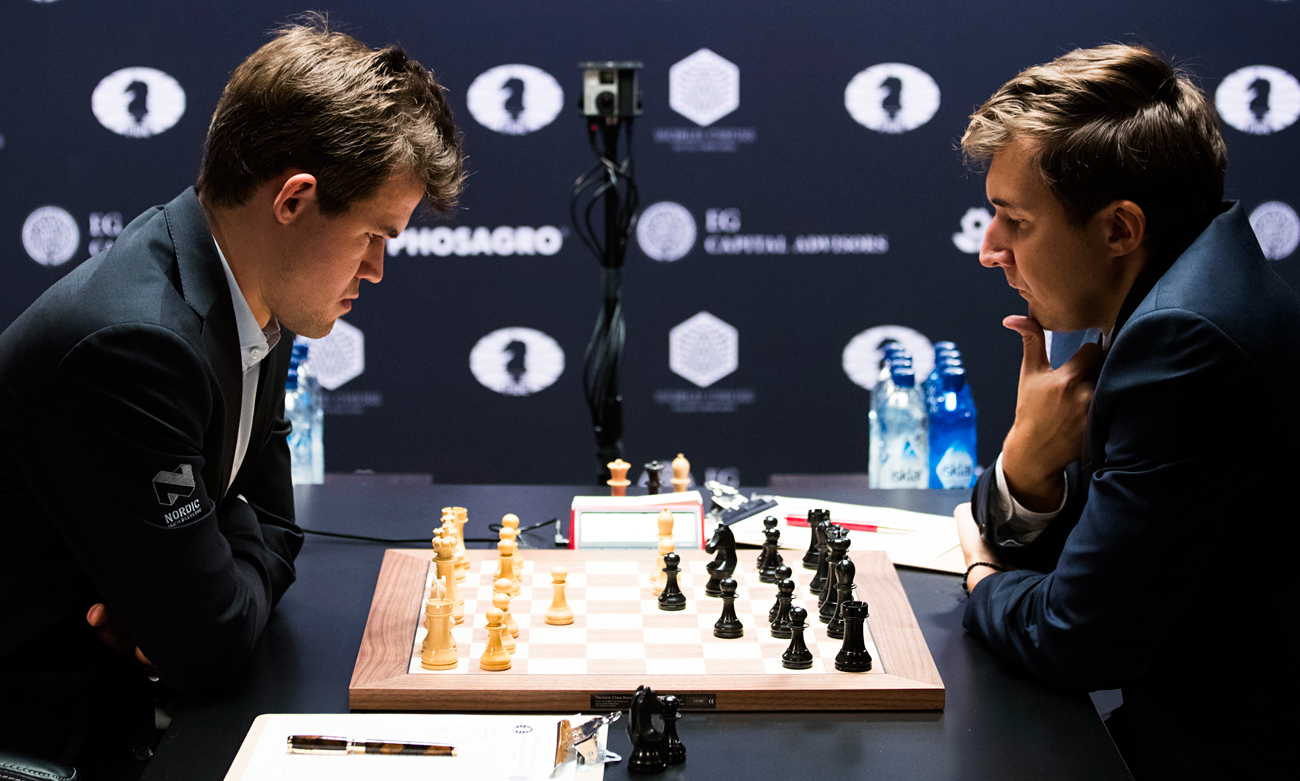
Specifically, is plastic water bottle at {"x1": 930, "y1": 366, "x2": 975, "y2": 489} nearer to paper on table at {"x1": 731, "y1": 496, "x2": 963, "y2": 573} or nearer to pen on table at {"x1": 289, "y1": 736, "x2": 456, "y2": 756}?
paper on table at {"x1": 731, "y1": 496, "x2": 963, "y2": 573}

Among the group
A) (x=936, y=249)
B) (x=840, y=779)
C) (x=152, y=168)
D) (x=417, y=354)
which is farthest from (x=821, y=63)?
(x=840, y=779)

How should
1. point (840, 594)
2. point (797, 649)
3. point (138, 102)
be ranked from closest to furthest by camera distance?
1. point (797, 649)
2. point (840, 594)
3. point (138, 102)

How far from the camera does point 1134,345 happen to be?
48.6 inches

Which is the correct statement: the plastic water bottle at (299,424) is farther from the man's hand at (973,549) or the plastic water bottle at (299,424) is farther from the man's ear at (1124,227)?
the man's ear at (1124,227)

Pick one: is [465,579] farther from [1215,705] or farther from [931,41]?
[931,41]

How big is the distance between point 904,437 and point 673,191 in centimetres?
155

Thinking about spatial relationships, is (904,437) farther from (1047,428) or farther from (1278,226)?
(1278,226)

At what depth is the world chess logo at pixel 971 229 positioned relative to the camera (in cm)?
385

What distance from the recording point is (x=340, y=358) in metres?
3.93

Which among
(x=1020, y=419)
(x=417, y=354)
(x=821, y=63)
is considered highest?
(x=821, y=63)

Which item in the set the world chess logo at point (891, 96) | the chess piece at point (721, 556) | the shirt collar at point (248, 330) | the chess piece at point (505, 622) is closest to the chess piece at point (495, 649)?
the chess piece at point (505, 622)

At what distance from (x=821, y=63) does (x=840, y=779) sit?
10.4 feet

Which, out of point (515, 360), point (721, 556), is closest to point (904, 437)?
point (721, 556)

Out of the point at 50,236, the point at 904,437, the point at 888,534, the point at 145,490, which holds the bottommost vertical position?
the point at 904,437
